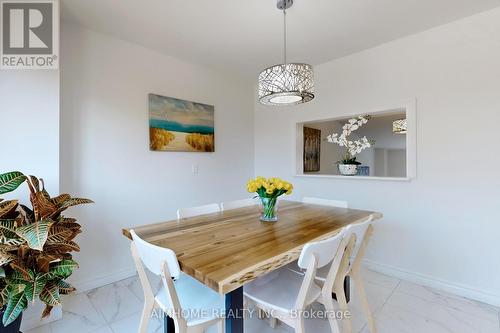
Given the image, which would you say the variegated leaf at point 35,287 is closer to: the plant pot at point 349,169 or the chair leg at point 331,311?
the chair leg at point 331,311

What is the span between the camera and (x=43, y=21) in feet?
5.88

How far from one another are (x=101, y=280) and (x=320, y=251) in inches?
83.9

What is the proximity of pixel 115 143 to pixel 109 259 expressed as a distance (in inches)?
43.8

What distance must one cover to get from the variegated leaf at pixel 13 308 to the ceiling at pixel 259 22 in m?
2.00

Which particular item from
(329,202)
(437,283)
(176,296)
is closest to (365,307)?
(329,202)

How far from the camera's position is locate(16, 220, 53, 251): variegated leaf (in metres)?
1.12

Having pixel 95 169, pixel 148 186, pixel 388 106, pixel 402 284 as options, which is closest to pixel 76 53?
pixel 95 169

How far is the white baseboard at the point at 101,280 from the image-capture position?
2.09 m

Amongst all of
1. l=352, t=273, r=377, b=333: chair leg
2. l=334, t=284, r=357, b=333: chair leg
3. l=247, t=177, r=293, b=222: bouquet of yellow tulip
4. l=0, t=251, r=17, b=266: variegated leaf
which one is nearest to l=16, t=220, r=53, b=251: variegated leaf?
l=0, t=251, r=17, b=266: variegated leaf

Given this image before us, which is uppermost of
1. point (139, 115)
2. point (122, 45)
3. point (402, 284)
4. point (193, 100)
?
point (122, 45)

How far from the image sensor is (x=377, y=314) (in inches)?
70.6

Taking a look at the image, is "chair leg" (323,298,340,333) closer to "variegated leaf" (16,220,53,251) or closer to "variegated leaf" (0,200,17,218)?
"variegated leaf" (16,220,53,251)

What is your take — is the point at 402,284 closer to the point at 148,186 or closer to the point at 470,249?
the point at 470,249

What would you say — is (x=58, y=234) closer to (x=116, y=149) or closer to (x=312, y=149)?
(x=116, y=149)
